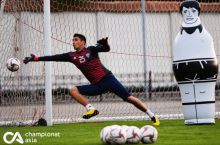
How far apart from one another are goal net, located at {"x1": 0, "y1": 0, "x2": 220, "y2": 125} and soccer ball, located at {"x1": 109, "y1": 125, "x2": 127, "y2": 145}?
193 inches

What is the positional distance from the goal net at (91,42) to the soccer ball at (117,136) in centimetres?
491

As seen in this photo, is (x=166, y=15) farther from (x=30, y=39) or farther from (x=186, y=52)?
(x=186, y=52)

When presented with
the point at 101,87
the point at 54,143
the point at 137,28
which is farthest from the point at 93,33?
the point at 54,143

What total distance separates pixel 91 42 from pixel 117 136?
11.9 meters

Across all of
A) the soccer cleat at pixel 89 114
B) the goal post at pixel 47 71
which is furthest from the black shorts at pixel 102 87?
the goal post at pixel 47 71

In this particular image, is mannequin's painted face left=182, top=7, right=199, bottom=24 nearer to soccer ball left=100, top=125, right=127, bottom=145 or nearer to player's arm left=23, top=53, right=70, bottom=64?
player's arm left=23, top=53, right=70, bottom=64

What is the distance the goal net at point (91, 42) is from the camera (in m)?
13.6

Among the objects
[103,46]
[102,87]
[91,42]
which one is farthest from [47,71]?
[91,42]

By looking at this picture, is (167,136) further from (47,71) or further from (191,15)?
(47,71)

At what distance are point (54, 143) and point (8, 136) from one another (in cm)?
143

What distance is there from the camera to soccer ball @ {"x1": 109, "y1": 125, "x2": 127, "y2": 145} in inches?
318

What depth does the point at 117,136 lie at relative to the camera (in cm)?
806

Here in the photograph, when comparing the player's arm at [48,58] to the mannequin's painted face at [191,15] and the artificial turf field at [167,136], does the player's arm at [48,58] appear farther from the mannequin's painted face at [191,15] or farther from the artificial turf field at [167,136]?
the mannequin's painted face at [191,15]

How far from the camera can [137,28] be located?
60.0 feet
